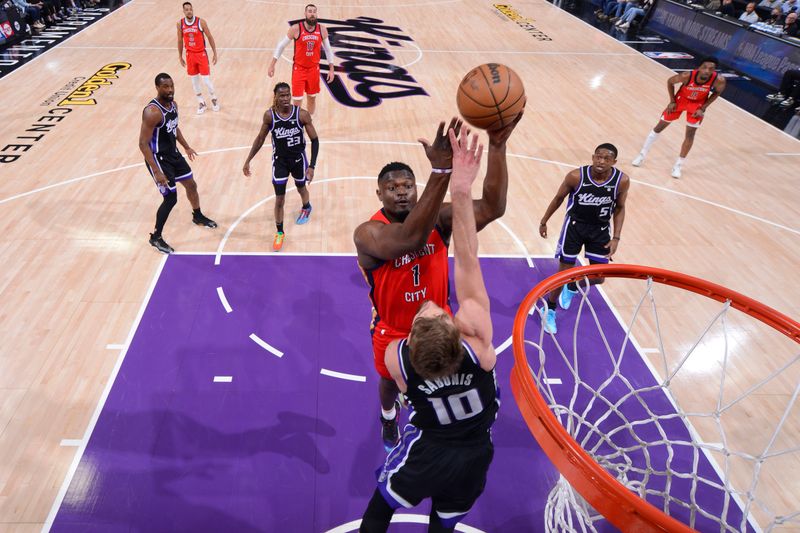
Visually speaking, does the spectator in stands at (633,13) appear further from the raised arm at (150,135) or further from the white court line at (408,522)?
the white court line at (408,522)

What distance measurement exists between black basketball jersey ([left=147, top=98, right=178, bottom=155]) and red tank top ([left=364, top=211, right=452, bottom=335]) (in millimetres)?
3242

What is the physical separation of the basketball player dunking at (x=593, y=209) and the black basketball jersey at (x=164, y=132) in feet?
12.7

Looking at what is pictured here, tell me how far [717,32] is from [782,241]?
10.0 metres

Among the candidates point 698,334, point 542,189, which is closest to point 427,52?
point 542,189

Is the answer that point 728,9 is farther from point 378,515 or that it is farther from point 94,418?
point 94,418

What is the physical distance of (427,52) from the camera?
41.9ft

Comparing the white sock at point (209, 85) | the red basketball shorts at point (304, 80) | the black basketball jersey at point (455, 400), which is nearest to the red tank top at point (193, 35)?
the white sock at point (209, 85)

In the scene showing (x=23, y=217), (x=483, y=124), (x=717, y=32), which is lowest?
(x=23, y=217)

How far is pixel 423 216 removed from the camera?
2.22 meters

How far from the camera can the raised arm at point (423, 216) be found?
7.15ft

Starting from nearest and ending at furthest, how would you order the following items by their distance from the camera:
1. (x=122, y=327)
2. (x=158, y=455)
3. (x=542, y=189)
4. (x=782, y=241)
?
(x=158, y=455), (x=122, y=327), (x=782, y=241), (x=542, y=189)

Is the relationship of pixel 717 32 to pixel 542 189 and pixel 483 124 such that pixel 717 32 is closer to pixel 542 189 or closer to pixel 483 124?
pixel 542 189

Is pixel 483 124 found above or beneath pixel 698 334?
above

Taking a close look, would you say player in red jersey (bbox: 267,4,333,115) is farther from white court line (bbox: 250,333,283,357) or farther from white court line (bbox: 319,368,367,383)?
white court line (bbox: 319,368,367,383)
